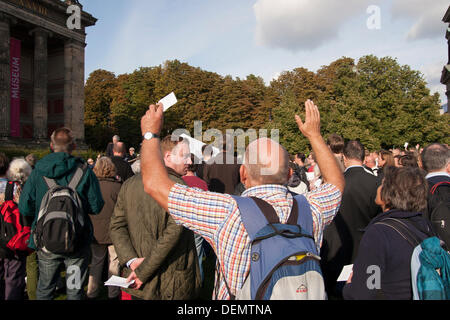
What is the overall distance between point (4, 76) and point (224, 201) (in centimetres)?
2875

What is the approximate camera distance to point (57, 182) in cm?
398

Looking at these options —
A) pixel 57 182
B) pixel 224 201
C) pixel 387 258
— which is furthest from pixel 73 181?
pixel 387 258

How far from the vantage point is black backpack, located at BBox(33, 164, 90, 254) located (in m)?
3.56

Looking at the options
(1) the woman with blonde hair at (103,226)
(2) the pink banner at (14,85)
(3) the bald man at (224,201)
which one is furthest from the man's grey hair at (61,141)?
(2) the pink banner at (14,85)

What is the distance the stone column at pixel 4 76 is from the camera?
2498 centimetres

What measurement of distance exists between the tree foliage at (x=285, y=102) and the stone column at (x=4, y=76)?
19.2 m

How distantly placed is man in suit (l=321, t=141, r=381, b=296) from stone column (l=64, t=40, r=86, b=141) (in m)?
30.6

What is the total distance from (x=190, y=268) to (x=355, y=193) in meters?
2.30

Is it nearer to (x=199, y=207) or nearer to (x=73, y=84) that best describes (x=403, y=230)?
(x=199, y=207)

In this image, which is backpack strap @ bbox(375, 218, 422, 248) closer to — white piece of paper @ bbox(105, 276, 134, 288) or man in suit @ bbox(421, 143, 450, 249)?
man in suit @ bbox(421, 143, 450, 249)

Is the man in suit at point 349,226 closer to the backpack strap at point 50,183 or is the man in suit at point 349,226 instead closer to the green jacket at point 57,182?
the green jacket at point 57,182

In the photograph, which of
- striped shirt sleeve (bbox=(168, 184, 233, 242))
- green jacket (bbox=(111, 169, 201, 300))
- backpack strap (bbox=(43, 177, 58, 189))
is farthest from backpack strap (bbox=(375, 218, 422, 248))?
backpack strap (bbox=(43, 177, 58, 189))
